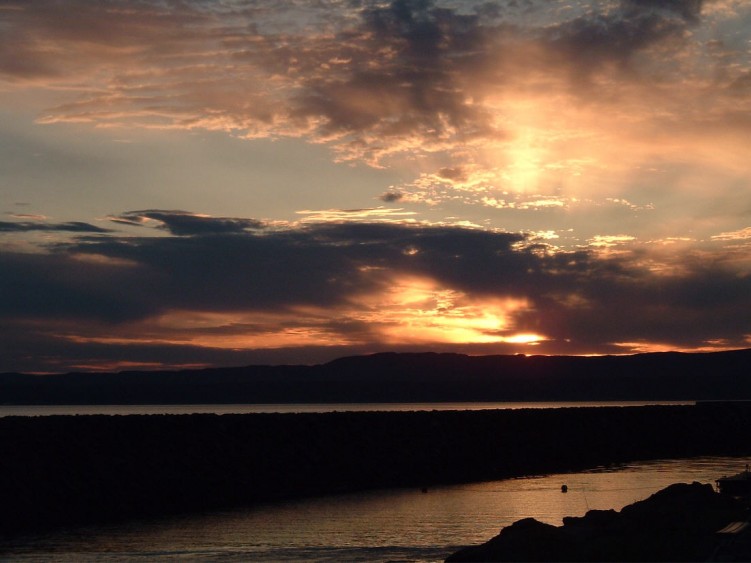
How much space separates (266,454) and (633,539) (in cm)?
3030

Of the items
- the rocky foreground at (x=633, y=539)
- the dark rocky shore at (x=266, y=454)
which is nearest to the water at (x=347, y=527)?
the dark rocky shore at (x=266, y=454)

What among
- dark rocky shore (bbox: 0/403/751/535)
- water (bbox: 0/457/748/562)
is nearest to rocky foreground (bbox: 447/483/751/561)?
water (bbox: 0/457/748/562)

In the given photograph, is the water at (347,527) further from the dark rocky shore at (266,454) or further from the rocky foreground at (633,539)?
the rocky foreground at (633,539)

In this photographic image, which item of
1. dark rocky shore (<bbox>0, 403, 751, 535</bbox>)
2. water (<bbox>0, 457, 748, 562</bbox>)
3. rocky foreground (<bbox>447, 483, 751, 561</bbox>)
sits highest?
dark rocky shore (<bbox>0, 403, 751, 535</bbox>)

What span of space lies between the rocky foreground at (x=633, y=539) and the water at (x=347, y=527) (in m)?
5.17

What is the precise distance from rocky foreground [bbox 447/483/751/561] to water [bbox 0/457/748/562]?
5.17 metres

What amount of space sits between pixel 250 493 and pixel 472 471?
17.3 meters

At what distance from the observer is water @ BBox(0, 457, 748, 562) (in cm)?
3070

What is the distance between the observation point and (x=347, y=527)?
3581cm

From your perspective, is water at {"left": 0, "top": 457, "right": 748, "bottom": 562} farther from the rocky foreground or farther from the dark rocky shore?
the rocky foreground

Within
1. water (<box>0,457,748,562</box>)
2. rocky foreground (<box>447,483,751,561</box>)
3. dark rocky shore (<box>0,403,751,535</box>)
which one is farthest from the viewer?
dark rocky shore (<box>0,403,751,535</box>)

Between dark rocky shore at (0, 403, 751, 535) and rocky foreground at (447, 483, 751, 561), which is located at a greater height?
dark rocky shore at (0, 403, 751, 535)

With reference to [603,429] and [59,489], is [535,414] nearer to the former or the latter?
[603,429]

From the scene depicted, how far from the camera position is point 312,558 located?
29578 millimetres
